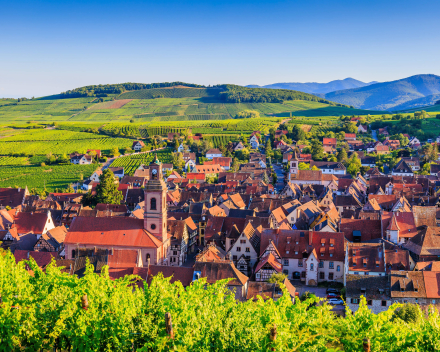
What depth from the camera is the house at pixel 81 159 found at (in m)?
146

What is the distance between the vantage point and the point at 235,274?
134 ft

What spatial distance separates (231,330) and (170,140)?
6041 inches

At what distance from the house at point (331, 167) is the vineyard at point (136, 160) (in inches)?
1880

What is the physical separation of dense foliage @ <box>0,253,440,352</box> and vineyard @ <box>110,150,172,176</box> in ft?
355

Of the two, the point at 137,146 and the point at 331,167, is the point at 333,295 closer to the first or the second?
the point at 331,167

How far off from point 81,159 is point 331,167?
267 ft

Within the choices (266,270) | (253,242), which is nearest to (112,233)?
(253,242)

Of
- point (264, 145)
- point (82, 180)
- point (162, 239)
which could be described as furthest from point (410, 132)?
point (162, 239)

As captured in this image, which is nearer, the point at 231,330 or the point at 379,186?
the point at 231,330

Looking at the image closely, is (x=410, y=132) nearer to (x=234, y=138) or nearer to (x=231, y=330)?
(x=234, y=138)

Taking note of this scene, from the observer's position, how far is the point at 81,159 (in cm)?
14562

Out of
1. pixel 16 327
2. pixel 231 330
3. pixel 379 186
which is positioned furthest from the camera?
pixel 379 186

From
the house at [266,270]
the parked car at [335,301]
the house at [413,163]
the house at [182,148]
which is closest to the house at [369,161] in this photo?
the house at [413,163]

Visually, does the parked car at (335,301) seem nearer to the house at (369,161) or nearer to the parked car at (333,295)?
the parked car at (333,295)
